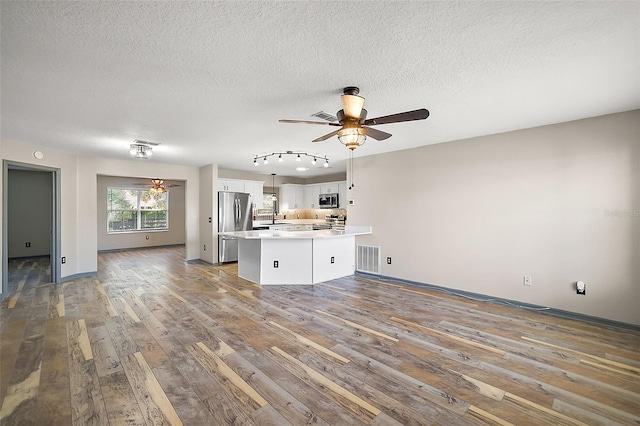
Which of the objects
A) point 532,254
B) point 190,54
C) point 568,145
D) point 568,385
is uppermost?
point 190,54

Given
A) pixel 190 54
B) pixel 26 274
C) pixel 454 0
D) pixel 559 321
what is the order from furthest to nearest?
1. pixel 26 274
2. pixel 559 321
3. pixel 190 54
4. pixel 454 0

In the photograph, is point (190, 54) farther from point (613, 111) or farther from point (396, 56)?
point (613, 111)

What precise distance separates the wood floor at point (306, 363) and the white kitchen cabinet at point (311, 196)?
5.05 meters

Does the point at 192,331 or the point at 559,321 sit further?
the point at 559,321

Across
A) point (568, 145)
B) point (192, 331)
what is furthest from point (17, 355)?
point (568, 145)

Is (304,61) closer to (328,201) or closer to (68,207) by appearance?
(68,207)

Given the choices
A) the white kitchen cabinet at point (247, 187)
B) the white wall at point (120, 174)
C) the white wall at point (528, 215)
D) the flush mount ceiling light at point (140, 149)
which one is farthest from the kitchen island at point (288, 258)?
the white kitchen cabinet at point (247, 187)

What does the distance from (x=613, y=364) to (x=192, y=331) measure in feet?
12.9

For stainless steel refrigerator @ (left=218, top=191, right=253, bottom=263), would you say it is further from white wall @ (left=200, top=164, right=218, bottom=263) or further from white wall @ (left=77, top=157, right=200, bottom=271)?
white wall @ (left=77, top=157, right=200, bottom=271)

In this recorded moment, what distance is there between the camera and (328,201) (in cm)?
821

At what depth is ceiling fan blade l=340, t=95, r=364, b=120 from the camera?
93.0 inches

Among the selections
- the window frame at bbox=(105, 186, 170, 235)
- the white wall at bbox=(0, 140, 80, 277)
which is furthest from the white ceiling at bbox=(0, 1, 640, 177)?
the window frame at bbox=(105, 186, 170, 235)

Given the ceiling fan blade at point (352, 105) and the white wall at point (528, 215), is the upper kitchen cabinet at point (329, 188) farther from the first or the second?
the ceiling fan blade at point (352, 105)

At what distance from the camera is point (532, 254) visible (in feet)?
12.3
